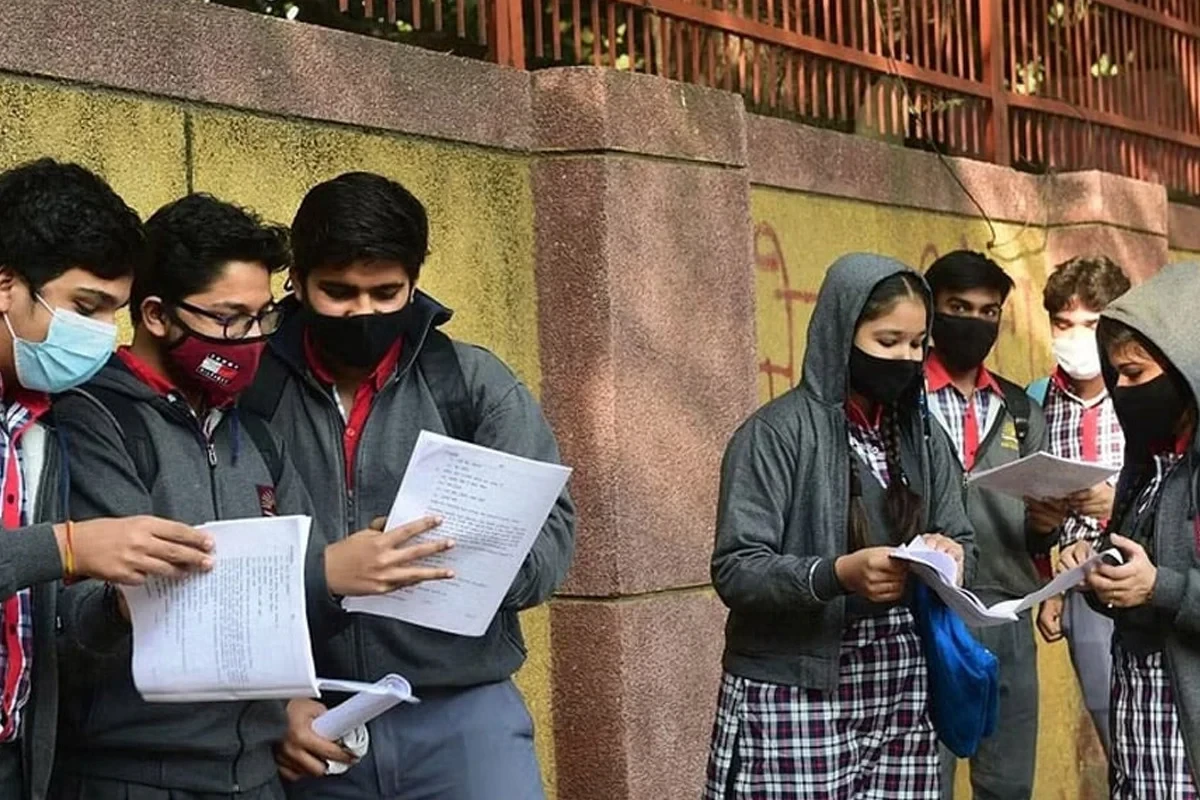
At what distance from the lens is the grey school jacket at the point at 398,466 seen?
395 centimetres

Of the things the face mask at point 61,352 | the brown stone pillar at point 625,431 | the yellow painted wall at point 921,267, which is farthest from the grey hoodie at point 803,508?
the yellow painted wall at point 921,267

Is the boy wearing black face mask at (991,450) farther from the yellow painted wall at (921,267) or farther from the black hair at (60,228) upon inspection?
the black hair at (60,228)

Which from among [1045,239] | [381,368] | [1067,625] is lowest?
[1067,625]

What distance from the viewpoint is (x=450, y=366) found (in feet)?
13.4

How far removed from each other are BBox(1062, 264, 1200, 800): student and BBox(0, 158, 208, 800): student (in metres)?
2.20

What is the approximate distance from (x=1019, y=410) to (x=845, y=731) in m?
1.96

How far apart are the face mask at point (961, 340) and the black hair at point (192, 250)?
291cm

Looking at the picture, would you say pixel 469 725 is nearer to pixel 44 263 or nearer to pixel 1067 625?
pixel 44 263

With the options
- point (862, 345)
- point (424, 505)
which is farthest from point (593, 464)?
point (424, 505)

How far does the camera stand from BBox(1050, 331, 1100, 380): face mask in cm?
655

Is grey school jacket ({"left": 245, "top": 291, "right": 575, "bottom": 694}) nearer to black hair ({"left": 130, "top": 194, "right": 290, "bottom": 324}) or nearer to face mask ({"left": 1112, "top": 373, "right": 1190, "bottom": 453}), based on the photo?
black hair ({"left": 130, "top": 194, "right": 290, "bottom": 324})

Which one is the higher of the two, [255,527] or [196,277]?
[196,277]

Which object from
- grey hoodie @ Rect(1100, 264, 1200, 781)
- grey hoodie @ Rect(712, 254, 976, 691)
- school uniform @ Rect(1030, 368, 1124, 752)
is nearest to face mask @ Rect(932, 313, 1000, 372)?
school uniform @ Rect(1030, 368, 1124, 752)

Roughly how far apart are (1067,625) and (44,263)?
370 cm
